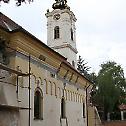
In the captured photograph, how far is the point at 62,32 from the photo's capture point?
4147 cm

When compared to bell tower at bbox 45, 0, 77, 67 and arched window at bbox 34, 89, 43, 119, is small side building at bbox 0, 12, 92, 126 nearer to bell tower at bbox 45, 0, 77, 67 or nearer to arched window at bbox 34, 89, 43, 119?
arched window at bbox 34, 89, 43, 119

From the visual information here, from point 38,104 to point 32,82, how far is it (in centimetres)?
189

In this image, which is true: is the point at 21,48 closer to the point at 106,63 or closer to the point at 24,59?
the point at 24,59

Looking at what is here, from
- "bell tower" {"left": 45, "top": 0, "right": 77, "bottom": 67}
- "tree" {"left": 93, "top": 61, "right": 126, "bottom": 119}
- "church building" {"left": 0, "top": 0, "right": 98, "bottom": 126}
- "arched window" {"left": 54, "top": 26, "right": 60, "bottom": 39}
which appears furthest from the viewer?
"tree" {"left": 93, "top": 61, "right": 126, "bottom": 119}

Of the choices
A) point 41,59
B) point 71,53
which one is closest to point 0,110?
Answer: point 41,59

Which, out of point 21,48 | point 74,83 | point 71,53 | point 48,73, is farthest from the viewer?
point 71,53

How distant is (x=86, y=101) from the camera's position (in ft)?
115

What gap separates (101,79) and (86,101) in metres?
20.1

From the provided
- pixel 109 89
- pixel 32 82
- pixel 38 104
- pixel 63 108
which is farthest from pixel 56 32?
pixel 32 82

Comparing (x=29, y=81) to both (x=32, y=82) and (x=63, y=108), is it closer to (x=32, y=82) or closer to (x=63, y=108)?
(x=32, y=82)

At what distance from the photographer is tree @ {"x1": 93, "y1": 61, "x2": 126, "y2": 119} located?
2115 inches

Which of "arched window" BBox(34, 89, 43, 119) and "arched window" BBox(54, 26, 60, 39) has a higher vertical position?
"arched window" BBox(54, 26, 60, 39)

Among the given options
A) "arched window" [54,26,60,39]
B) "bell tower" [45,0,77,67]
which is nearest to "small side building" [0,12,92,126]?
"bell tower" [45,0,77,67]

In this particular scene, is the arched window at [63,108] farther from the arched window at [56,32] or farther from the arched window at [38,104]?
the arched window at [56,32]
